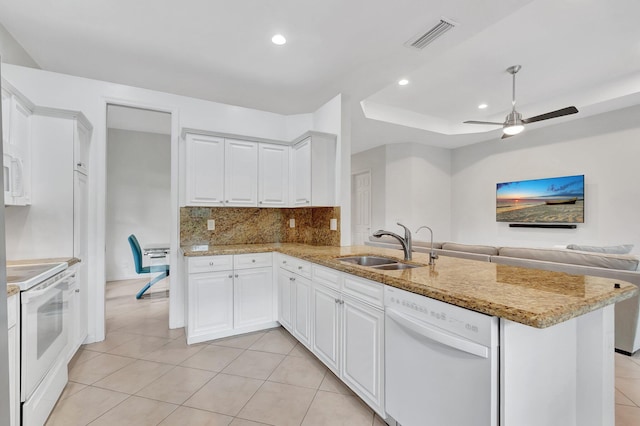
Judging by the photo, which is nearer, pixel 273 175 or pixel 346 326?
pixel 346 326

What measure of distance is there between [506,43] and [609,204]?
3220mm

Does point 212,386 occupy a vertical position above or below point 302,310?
below

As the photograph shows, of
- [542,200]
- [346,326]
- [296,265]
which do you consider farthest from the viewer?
[542,200]

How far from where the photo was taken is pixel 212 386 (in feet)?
7.48

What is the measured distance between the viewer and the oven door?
1.68 metres

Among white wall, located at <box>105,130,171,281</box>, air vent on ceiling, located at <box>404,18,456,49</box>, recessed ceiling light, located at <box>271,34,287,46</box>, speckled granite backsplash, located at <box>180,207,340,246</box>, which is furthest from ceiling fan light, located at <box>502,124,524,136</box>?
white wall, located at <box>105,130,171,281</box>

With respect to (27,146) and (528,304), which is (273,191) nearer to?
(27,146)

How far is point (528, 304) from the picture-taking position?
1.20 metres

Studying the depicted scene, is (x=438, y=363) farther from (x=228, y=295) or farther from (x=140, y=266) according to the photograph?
(x=140, y=266)

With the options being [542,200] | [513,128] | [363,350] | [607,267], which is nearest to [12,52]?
[363,350]

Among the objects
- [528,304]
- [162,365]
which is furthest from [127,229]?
[528,304]

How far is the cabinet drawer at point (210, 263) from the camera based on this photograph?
290cm

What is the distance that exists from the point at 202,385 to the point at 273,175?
7.14ft

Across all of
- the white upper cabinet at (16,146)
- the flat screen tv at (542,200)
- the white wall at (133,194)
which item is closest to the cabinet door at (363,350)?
the white upper cabinet at (16,146)
